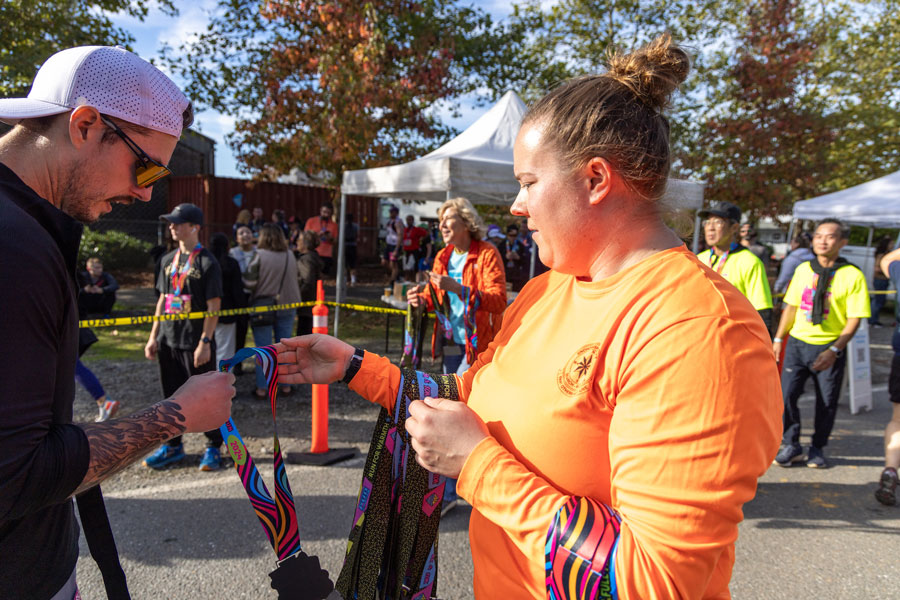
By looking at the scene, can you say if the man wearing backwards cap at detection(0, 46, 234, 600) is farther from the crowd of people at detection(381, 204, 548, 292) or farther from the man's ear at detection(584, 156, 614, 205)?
the crowd of people at detection(381, 204, 548, 292)

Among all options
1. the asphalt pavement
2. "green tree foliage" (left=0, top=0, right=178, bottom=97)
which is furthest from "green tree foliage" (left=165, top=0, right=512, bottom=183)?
the asphalt pavement

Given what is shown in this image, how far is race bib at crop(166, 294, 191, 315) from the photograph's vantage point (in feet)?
14.9

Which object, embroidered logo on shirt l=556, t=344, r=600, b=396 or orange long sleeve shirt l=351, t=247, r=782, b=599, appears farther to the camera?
embroidered logo on shirt l=556, t=344, r=600, b=396

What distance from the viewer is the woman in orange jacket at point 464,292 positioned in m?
4.48

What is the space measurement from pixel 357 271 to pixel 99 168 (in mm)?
17913

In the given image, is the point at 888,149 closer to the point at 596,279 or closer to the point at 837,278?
the point at 837,278

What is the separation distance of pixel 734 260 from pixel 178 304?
491 cm

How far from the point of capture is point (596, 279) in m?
1.28

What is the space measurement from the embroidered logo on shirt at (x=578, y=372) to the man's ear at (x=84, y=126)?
1193mm

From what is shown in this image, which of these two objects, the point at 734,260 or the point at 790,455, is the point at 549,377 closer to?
the point at 734,260

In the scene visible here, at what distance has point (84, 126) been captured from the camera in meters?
1.28

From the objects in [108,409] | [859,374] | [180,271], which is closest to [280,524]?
[180,271]

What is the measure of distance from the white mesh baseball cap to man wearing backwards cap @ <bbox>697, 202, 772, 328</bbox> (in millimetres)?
4848

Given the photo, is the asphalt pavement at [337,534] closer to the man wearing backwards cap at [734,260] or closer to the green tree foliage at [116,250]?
the man wearing backwards cap at [734,260]
